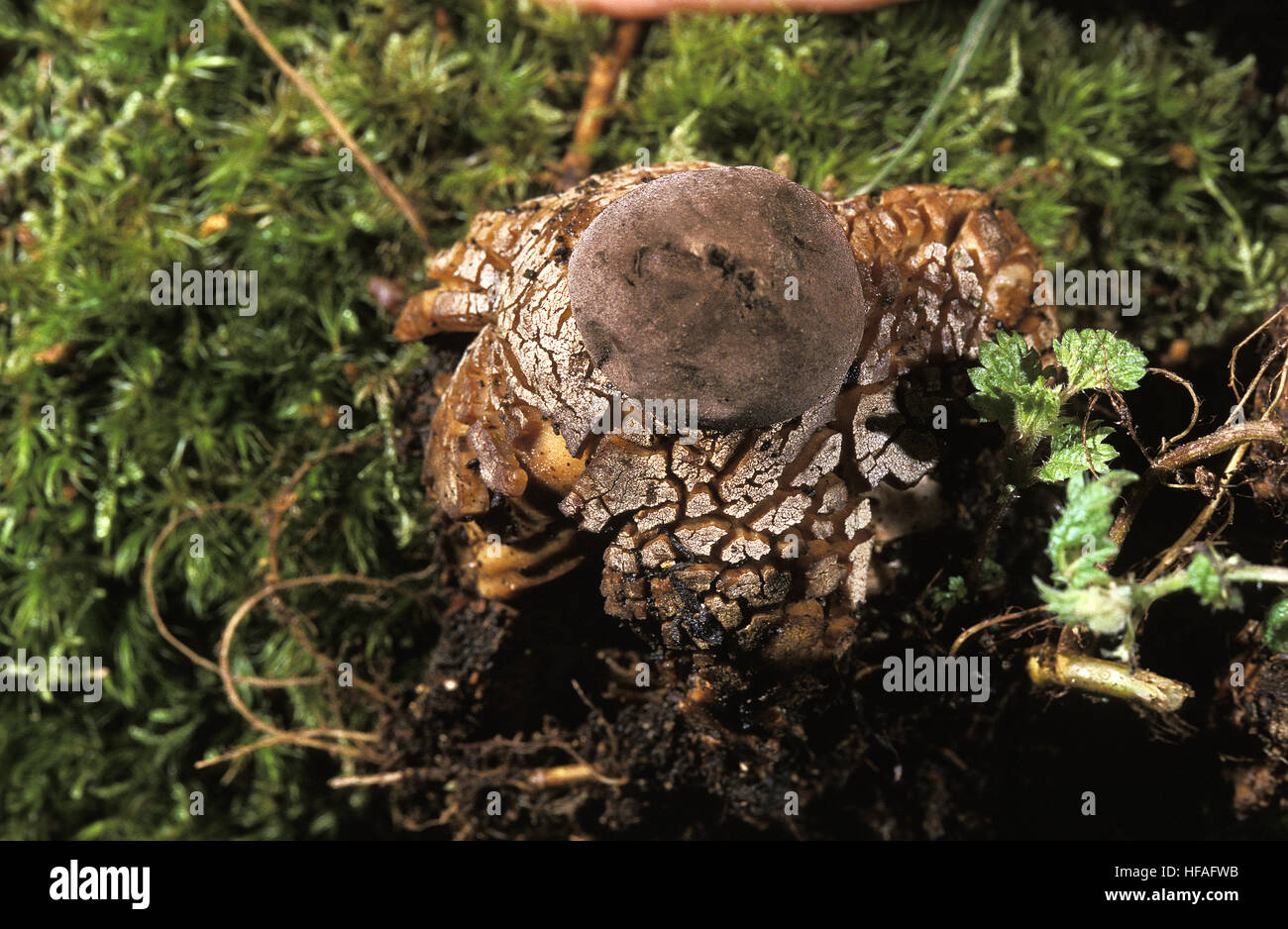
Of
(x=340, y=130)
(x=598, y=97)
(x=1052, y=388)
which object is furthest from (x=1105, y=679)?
(x=340, y=130)

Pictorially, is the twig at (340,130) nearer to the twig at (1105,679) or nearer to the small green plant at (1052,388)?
the small green plant at (1052,388)

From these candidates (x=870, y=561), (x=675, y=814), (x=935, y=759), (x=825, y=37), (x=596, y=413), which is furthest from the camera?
(x=825, y=37)

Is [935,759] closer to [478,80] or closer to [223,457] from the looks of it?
[223,457]

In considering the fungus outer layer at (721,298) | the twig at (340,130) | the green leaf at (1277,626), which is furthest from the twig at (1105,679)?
the twig at (340,130)

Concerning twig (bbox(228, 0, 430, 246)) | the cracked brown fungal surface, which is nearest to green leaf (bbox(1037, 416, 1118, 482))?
the cracked brown fungal surface

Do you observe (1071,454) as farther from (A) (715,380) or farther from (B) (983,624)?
(A) (715,380)
